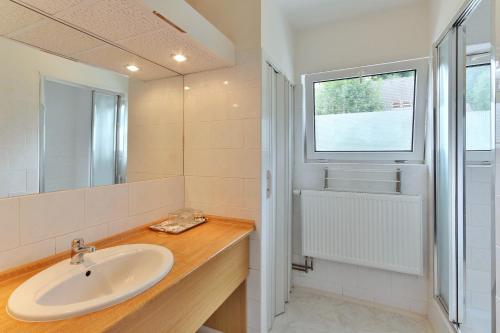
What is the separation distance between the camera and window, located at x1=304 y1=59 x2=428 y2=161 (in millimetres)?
1934

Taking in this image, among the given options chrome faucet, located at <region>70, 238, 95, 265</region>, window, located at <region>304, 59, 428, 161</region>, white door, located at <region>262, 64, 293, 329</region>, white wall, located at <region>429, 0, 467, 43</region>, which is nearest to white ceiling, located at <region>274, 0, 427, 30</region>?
white wall, located at <region>429, 0, 467, 43</region>

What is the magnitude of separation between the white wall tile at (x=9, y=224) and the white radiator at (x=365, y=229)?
1.82m

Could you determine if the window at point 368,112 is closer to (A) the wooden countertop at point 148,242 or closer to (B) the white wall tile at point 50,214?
(A) the wooden countertop at point 148,242

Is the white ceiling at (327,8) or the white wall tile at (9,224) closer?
the white wall tile at (9,224)

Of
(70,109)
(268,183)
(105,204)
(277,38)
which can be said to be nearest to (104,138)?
(70,109)

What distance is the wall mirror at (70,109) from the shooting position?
0.91 meters

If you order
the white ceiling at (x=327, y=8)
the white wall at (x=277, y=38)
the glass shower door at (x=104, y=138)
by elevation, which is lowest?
the glass shower door at (x=104, y=138)

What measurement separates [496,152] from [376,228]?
1.19 metres

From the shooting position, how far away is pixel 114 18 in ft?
3.10

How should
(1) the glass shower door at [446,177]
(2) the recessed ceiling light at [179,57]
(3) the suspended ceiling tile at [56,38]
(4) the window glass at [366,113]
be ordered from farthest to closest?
(4) the window glass at [366,113], (1) the glass shower door at [446,177], (2) the recessed ceiling light at [179,57], (3) the suspended ceiling tile at [56,38]

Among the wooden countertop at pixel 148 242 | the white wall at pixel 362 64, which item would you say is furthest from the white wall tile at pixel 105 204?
the white wall at pixel 362 64

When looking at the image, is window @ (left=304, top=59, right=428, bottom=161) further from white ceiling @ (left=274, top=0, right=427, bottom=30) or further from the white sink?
the white sink

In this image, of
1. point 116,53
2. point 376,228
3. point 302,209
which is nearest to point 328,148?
point 302,209

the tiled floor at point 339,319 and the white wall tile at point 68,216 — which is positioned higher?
the white wall tile at point 68,216
